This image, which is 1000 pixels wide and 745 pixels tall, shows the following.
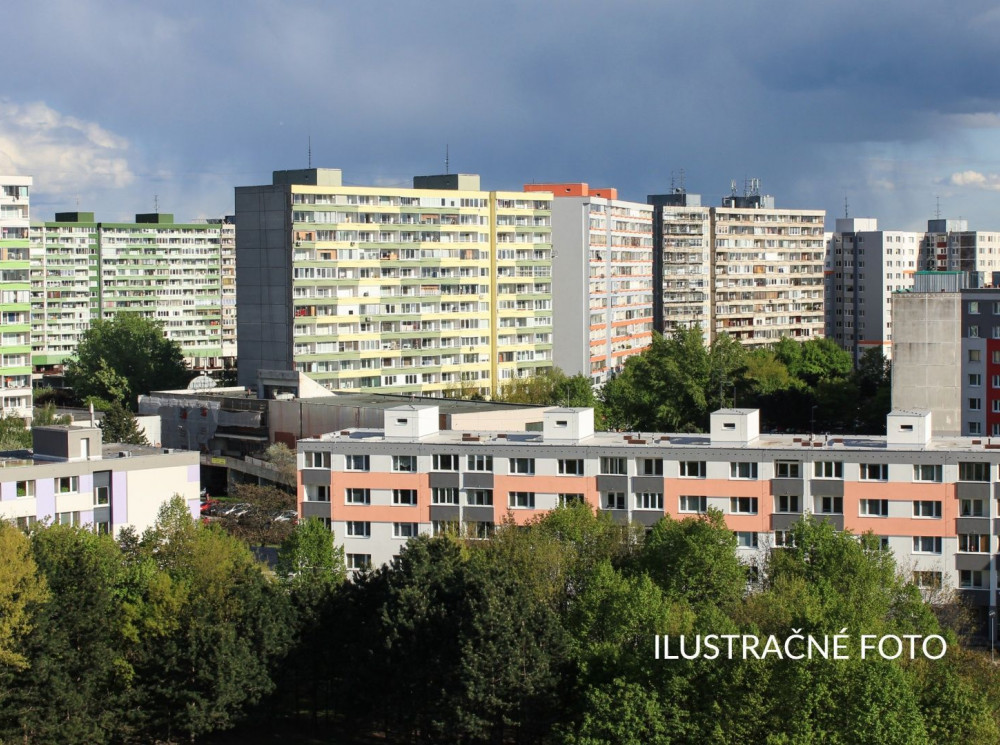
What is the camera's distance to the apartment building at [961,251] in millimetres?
168750

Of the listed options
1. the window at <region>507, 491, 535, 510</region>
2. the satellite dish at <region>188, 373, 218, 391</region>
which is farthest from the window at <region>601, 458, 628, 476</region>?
the satellite dish at <region>188, 373, 218, 391</region>

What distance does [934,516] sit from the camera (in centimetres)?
5534

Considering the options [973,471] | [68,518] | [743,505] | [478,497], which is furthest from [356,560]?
[973,471]

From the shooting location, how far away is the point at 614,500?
5850 centimetres

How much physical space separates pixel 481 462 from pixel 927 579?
1741 cm

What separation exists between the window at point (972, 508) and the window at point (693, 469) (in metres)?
9.51

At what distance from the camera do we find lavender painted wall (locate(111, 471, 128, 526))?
60406 mm

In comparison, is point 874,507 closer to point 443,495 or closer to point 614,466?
point 614,466

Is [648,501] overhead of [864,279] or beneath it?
beneath

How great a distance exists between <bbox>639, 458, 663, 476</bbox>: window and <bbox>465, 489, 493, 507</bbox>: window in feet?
20.3

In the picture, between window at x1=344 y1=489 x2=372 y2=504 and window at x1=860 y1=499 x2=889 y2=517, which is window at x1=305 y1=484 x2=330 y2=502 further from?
window at x1=860 y1=499 x2=889 y2=517

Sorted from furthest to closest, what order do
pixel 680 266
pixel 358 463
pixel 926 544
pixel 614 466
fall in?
pixel 680 266, pixel 358 463, pixel 614 466, pixel 926 544

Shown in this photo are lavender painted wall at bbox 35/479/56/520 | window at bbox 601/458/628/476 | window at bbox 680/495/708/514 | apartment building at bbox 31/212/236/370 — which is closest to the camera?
window at bbox 680/495/708/514

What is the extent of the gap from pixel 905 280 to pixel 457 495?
11602 cm
